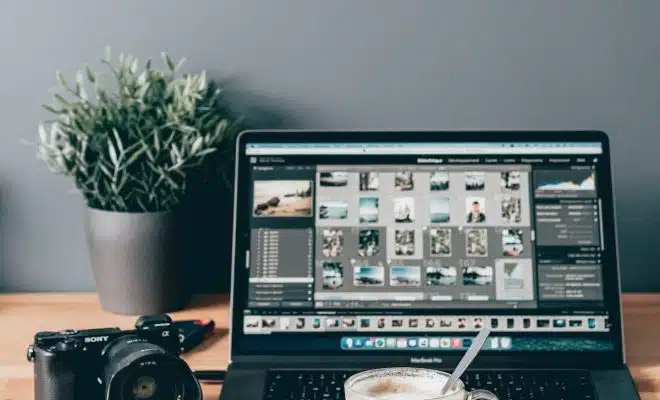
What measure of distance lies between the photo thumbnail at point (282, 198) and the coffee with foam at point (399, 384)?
34cm

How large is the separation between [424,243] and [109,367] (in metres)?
0.40

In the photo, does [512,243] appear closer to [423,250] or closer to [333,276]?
[423,250]

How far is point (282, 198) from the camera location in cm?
112

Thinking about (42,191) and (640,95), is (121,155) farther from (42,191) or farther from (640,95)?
(640,95)

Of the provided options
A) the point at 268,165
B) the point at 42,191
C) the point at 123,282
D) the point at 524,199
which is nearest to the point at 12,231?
the point at 42,191

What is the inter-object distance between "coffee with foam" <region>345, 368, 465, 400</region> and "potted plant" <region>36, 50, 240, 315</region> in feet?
1.56

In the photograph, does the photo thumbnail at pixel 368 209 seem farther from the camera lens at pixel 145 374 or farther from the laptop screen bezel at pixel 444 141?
the camera lens at pixel 145 374

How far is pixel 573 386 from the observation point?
38.9 inches

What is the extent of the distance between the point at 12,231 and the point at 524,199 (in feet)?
2.41

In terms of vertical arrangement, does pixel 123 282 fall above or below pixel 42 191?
below

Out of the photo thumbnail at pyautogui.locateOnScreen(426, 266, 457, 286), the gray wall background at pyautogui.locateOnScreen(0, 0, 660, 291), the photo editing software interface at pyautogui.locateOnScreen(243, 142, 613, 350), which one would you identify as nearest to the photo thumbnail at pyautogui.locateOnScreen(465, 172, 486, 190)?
the photo editing software interface at pyautogui.locateOnScreen(243, 142, 613, 350)

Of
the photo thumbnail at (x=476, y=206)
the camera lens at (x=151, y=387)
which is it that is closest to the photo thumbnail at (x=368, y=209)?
the photo thumbnail at (x=476, y=206)

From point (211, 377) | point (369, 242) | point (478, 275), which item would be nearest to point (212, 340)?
point (211, 377)

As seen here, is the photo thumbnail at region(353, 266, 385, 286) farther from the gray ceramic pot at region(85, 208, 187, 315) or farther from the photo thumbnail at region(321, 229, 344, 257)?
the gray ceramic pot at region(85, 208, 187, 315)
